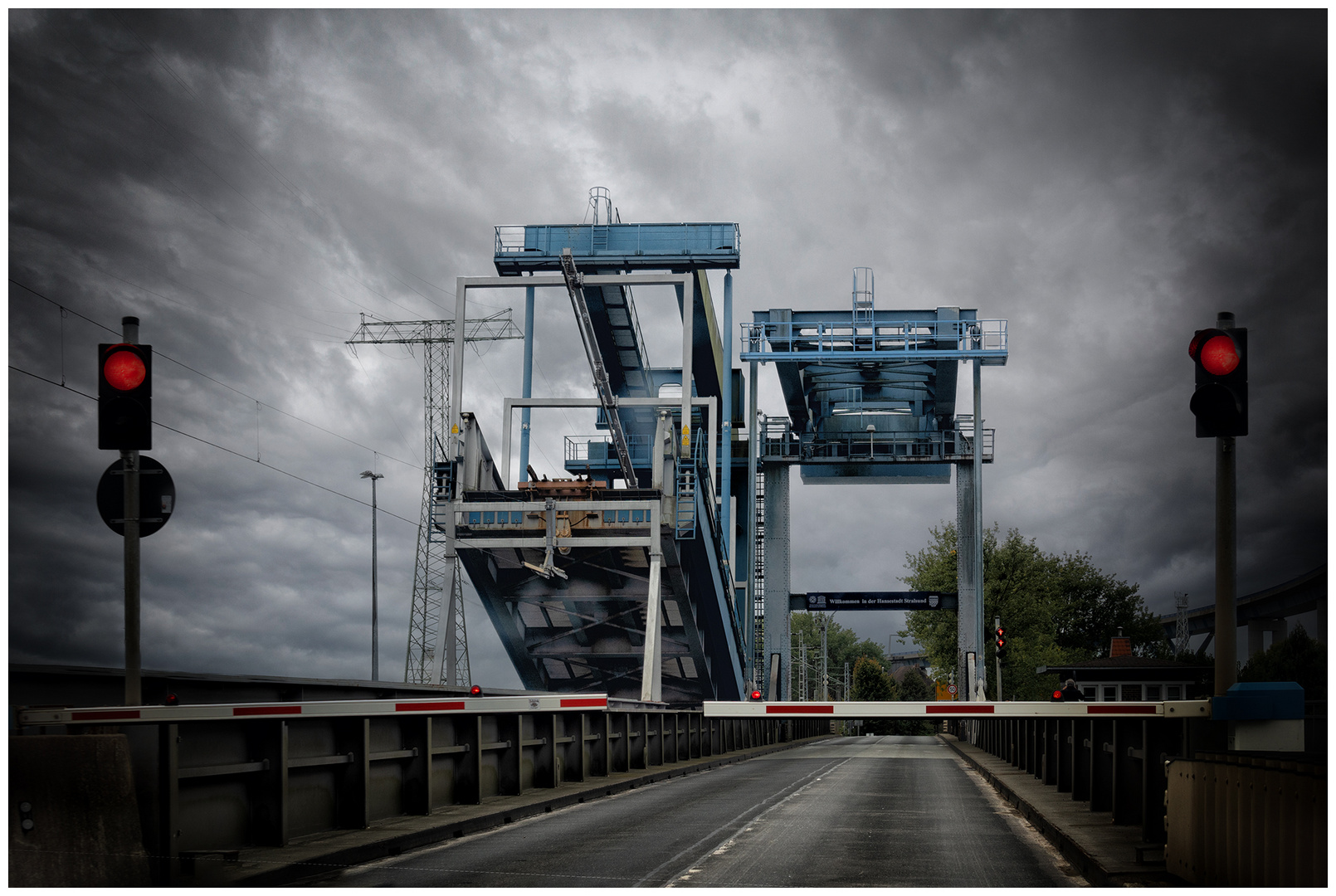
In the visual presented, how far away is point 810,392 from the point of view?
57031mm

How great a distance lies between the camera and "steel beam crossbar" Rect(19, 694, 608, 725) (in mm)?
9320

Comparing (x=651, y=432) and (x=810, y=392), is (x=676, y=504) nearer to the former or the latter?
(x=651, y=432)

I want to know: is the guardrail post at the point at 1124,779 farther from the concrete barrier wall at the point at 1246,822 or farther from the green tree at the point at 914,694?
the green tree at the point at 914,694

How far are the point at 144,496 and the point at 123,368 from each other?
114cm

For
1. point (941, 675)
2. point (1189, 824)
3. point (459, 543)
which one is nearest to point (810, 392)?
point (459, 543)

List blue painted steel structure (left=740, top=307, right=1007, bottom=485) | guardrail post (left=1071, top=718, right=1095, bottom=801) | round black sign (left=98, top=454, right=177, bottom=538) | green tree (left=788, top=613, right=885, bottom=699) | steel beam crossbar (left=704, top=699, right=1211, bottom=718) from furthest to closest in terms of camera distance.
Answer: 1. green tree (left=788, top=613, right=885, bottom=699)
2. blue painted steel structure (left=740, top=307, right=1007, bottom=485)
3. guardrail post (left=1071, top=718, right=1095, bottom=801)
4. steel beam crossbar (left=704, top=699, right=1211, bottom=718)
5. round black sign (left=98, top=454, right=177, bottom=538)

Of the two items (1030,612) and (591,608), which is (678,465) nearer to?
(591,608)

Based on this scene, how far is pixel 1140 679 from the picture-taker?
128ft

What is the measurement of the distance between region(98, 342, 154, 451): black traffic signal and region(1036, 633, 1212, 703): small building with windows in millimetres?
34493

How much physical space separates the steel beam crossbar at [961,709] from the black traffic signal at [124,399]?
5464 millimetres

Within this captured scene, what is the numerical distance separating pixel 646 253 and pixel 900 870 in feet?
114

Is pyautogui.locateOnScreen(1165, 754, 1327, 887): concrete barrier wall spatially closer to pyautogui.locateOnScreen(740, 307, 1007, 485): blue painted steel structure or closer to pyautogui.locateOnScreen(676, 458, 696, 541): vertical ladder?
pyautogui.locateOnScreen(676, 458, 696, 541): vertical ladder

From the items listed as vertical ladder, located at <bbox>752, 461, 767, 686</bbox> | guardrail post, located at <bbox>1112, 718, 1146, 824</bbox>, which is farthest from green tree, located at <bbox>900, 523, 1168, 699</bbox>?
guardrail post, located at <bbox>1112, 718, 1146, 824</bbox>

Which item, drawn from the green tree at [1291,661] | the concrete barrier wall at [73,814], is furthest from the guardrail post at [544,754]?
the green tree at [1291,661]
